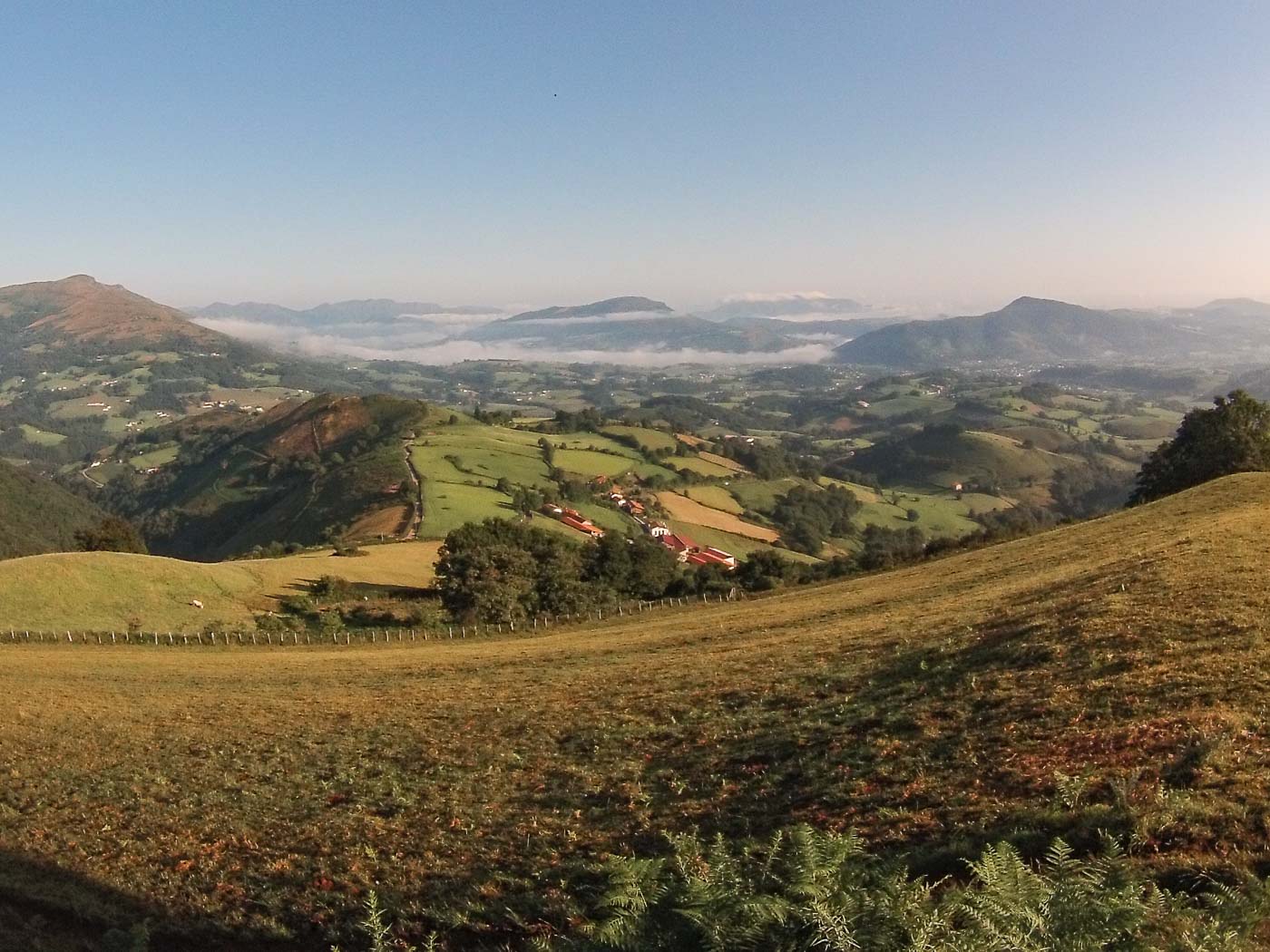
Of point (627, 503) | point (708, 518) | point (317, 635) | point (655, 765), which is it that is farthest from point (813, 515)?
point (655, 765)

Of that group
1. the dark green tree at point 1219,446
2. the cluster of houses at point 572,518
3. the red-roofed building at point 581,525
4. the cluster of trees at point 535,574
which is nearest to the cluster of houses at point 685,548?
the red-roofed building at point 581,525

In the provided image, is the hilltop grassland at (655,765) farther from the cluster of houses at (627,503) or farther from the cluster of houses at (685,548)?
the cluster of houses at (627,503)

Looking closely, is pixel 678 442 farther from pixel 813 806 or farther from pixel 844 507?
pixel 813 806

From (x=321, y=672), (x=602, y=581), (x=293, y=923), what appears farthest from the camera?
(x=602, y=581)

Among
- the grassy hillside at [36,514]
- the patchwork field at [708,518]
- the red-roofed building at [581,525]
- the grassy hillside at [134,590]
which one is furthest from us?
the grassy hillside at [36,514]

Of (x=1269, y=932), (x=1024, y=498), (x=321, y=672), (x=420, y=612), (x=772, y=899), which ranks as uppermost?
(x=772, y=899)

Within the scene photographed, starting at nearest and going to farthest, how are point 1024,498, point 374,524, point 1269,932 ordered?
point 1269,932
point 374,524
point 1024,498

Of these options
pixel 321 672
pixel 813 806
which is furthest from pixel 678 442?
pixel 813 806
